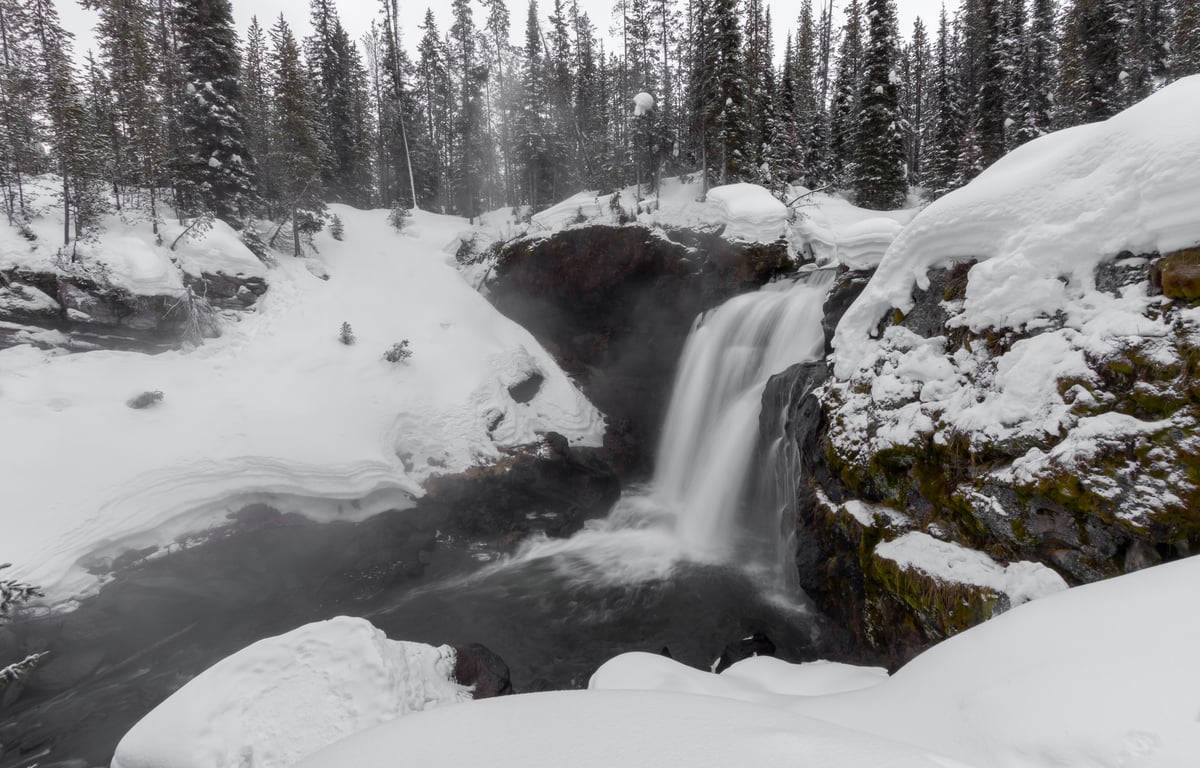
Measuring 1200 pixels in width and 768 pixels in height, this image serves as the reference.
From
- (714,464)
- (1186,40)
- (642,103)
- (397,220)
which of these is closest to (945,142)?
(1186,40)

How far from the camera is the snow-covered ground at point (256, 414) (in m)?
8.91

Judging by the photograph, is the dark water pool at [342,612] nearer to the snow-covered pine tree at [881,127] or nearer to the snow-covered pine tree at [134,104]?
the snow-covered pine tree at [134,104]

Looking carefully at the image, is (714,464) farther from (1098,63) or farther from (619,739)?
(1098,63)

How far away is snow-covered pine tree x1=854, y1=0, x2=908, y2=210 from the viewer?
21.1 m

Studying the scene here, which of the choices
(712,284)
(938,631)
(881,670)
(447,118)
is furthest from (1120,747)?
(447,118)

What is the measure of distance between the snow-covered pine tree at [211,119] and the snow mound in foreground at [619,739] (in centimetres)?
1983

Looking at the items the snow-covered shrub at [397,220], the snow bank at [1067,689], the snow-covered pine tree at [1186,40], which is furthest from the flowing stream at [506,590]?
the snow-covered pine tree at [1186,40]

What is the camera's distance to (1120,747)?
78.0 inches

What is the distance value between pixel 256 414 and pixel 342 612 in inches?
204

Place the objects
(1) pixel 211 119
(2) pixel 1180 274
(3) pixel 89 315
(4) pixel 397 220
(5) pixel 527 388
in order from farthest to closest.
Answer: (4) pixel 397 220
(1) pixel 211 119
(5) pixel 527 388
(3) pixel 89 315
(2) pixel 1180 274

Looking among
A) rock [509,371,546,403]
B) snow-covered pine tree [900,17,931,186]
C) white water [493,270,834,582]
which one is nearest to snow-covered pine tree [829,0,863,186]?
snow-covered pine tree [900,17,931,186]

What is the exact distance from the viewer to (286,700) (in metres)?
4.66

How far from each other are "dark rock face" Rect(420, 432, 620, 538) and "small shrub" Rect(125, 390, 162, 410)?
19.7ft

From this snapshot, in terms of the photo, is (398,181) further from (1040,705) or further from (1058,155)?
(1040,705)
